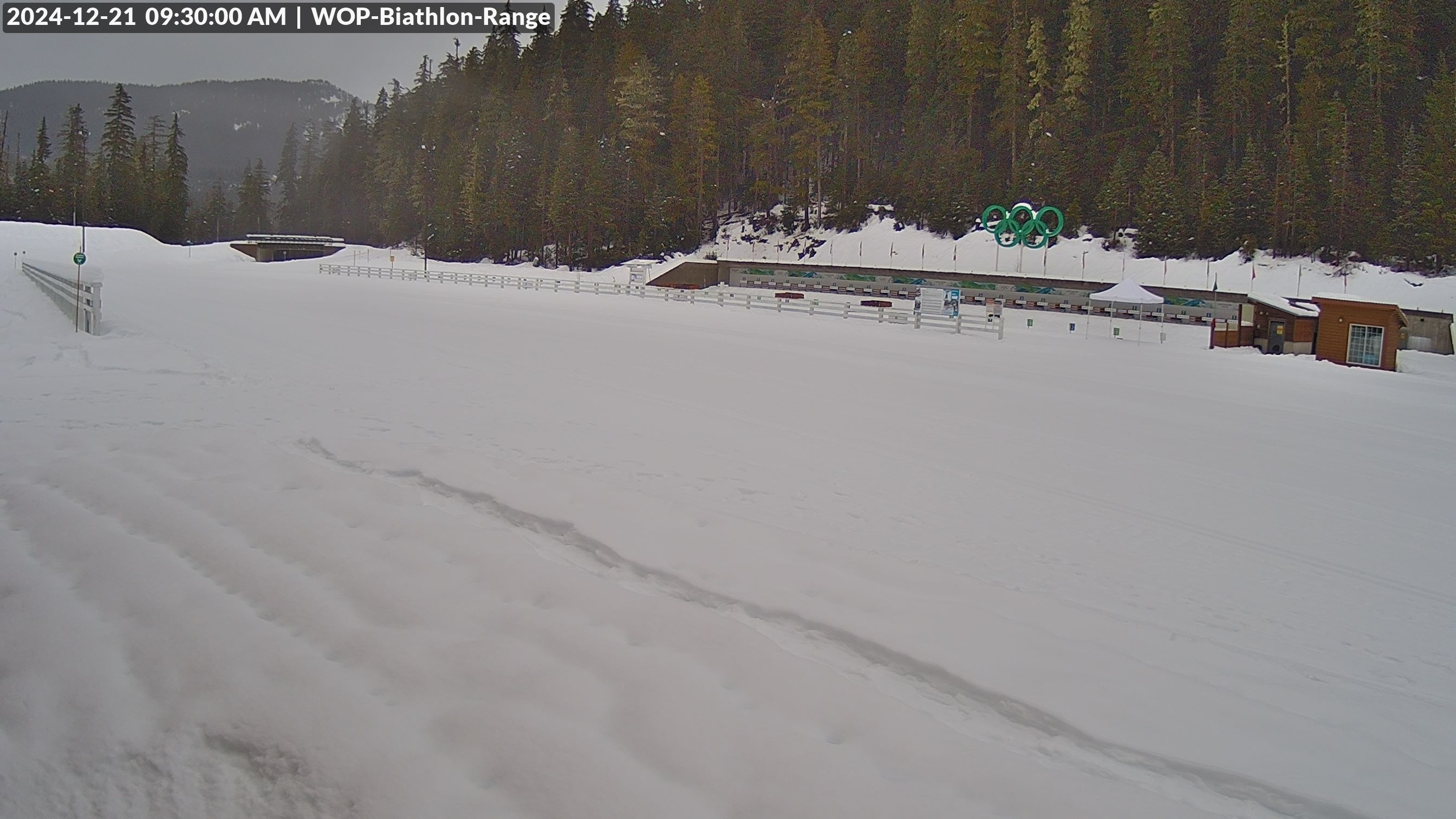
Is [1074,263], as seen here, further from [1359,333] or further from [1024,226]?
[1359,333]

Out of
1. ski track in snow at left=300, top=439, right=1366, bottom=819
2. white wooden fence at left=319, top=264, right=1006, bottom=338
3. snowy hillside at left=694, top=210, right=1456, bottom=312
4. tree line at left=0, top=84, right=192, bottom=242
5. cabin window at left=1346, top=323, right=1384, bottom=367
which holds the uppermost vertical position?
tree line at left=0, top=84, right=192, bottom=242

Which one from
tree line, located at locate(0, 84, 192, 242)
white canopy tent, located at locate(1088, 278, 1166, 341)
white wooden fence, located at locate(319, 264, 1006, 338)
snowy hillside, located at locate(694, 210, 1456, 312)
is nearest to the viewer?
white wooden fence, located at locate(319, 264, 1006, 338)

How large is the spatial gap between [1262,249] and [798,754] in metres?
61.0

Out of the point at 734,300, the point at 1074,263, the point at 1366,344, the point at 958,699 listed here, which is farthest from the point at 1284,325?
the point at 1074,263

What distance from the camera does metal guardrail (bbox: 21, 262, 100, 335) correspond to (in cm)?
1806

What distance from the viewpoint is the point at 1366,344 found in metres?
24.6

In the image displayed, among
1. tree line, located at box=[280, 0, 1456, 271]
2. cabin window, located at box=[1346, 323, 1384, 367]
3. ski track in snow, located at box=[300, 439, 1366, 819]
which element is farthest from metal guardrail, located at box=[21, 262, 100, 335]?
tree line, located at box=[280, 0, 1456, 271]

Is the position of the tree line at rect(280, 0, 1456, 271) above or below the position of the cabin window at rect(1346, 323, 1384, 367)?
above

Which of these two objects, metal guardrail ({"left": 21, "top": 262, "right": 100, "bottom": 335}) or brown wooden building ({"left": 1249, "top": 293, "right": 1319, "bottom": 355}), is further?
brown wooden building ({"left": 1249, "top": 293, "right": 1319, "bottom": 355})

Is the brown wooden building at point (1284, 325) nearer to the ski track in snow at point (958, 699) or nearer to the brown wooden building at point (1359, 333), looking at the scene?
the brown wooden building at point (1359, 333)

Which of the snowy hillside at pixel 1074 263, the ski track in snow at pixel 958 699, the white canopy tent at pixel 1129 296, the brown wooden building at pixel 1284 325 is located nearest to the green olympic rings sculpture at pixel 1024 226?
the snowy hillside at pixel 1074 263

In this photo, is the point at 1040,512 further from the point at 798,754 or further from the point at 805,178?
the point at 805,178

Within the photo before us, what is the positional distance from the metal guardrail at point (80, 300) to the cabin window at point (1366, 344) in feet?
101

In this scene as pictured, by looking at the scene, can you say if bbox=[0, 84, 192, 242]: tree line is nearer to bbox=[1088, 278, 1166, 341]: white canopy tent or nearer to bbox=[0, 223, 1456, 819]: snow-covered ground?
bbox=[1088, 278, 1166, 341]: white canopy tent
